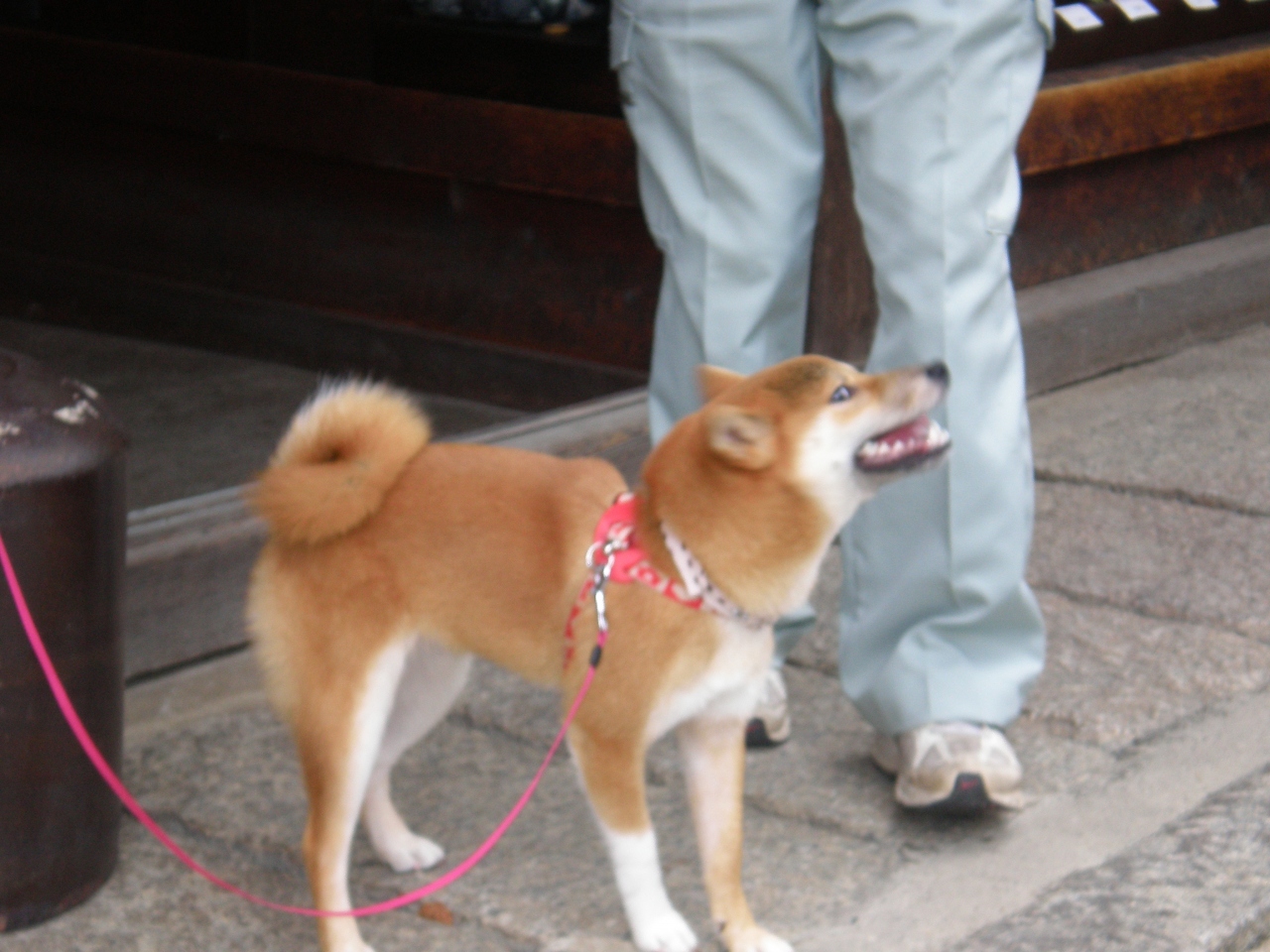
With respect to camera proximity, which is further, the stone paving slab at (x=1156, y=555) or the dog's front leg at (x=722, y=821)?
the stone paving slab at (x=1156, y=555)

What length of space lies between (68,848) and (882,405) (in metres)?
1.11

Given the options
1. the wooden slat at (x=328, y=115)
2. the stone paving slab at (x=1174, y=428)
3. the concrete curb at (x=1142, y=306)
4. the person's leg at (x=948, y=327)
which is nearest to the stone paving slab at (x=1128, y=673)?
the person's leg at (x=948, y=327)

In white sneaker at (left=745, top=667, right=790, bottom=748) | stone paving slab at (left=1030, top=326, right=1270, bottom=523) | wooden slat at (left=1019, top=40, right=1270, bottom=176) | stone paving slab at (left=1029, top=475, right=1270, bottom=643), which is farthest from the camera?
wooden slat at (left=1019, top=40, right=1270, bottom=176)

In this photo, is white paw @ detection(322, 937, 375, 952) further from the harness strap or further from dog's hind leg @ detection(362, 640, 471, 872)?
the harness strap

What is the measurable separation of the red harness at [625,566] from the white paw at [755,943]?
375 millimetres

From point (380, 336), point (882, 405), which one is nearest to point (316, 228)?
point (380, 336)

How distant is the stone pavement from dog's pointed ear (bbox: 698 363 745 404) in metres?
0.61

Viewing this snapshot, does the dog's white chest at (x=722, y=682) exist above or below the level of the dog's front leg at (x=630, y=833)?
above

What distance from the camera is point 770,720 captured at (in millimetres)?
2443

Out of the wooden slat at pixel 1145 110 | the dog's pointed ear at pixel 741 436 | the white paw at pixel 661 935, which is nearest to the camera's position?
the dog's pointed ear at pixel 741 436

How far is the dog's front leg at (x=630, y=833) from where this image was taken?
1.86 metres

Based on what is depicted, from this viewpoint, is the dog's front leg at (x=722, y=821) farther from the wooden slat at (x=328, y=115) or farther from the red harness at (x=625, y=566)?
the wooden slat at (x=328, y=115)

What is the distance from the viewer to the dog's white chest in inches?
73.1

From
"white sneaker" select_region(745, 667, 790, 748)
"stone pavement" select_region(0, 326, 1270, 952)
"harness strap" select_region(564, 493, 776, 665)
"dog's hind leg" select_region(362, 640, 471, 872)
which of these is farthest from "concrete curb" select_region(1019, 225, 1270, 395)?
"harness strap" select_region(564, 493, 776, 665)
